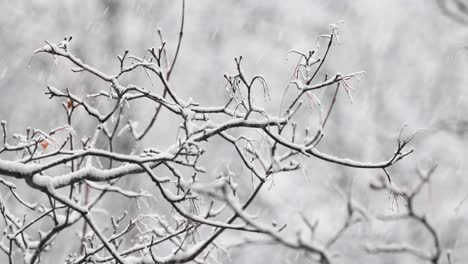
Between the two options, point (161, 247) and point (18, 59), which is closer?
point (161, 247)

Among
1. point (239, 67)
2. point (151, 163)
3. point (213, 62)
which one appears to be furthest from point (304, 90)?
point (213, 62)

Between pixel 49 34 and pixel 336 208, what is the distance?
6.39 meters

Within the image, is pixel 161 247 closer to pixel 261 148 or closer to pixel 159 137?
pixel 261 148

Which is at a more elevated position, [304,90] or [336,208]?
[336,208]

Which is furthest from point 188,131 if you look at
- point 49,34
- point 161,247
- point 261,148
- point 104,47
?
point 49,34

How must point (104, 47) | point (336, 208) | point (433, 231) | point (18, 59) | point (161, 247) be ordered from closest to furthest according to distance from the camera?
point (433, 231) → point (161, 247) → point (104, 47) → point (18, 59) → point (336, 208)

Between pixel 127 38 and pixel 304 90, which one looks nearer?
pixel 304 90

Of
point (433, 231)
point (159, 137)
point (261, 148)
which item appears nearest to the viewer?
point (433, 231)

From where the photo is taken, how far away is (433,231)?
2148mm

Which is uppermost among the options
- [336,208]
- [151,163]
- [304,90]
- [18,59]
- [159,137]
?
[18,59]

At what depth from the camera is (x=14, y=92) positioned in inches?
355

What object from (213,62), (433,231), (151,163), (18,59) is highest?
(213,62)

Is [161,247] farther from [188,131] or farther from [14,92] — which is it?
[14,92]

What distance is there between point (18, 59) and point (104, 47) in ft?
5.41
